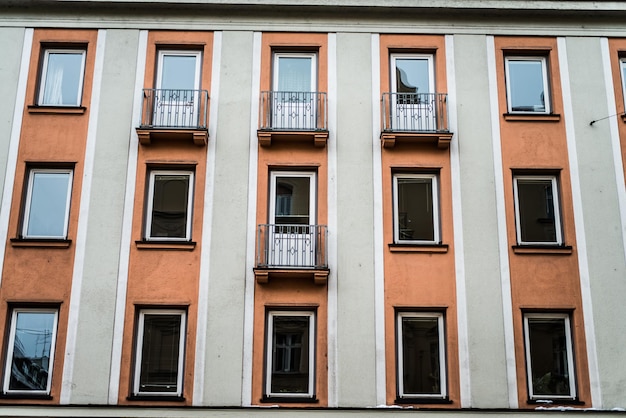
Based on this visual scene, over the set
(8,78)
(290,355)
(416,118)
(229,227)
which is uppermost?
(8,78)

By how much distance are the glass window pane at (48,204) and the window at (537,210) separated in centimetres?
1117

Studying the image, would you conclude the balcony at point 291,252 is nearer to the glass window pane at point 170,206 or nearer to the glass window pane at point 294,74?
the glass window pane at point 170,206

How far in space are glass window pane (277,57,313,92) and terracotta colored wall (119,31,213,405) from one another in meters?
2.83

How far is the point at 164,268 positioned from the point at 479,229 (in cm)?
761

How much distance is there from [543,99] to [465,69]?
2182 millimetres

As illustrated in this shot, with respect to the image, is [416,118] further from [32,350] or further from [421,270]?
[32,350]

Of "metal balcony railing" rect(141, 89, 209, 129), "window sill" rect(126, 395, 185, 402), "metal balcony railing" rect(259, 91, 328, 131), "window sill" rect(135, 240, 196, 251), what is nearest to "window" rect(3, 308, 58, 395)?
"window sill" rect(126, 395, 185, 402)

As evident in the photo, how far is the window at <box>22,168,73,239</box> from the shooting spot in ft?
62.0

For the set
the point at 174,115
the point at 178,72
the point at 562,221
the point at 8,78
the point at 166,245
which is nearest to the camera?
the point at 166,245

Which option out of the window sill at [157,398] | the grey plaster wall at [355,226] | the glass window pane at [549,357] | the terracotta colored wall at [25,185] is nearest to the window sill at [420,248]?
the grey plaster wall at [355,226]

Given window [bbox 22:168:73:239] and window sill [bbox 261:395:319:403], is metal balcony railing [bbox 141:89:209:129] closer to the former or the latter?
window [bbox 22:168:73:239]

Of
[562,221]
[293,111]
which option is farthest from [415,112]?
[562,221]

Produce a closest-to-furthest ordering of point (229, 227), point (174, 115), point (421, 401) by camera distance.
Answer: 1. point (421, 401)
2. point (229, 227)
3. point (174, 115)

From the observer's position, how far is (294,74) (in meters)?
20.3
